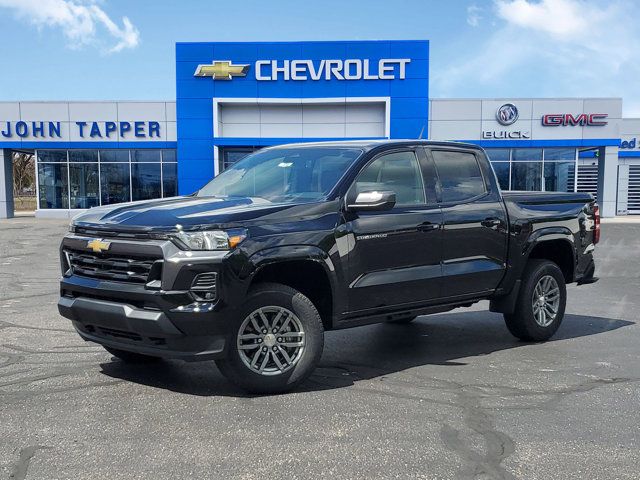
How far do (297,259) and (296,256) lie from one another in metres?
0.03

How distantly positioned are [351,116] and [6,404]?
28.0m

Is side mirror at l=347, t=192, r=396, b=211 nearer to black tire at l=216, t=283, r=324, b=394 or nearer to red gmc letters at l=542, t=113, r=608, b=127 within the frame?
black tire at l=216, t=283, r=324, b=394

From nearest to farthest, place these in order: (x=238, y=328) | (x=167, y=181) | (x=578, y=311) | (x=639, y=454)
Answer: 1. (x=639, y=454)
2. (x=238, y=328)
3. (x=578, y=311)
4. (x=167, y=181)

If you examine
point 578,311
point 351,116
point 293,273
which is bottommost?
point 578,311

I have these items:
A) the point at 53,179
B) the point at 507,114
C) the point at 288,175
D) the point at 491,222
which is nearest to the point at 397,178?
the point at 288,175

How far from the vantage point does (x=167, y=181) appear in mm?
32500

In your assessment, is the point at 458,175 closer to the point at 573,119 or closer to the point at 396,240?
the point at 396,240

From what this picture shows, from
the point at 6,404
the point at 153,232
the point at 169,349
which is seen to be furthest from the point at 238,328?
the point at 6,404

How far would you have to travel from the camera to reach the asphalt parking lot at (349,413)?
3479 mm

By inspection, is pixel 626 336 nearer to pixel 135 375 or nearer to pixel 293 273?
pixel 293 273

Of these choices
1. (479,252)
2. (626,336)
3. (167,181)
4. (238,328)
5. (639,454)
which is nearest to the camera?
(639,454)

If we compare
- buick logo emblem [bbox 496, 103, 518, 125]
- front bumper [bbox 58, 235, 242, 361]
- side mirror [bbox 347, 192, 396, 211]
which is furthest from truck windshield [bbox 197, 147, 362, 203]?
buick logo emblem [bbox 496, 103, 518, 125]

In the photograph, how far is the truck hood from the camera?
4332 mm

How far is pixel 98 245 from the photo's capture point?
4.51 meters
